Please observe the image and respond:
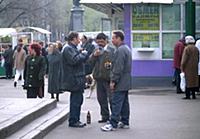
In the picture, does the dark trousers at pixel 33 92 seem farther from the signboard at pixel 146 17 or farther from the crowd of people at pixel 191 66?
the signboard at pixel 146 17

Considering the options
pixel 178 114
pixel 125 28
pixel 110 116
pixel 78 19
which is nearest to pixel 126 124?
pixel 110 116

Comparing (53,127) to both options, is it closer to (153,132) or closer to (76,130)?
(76,130)

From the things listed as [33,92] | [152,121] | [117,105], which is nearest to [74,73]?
[117,105]

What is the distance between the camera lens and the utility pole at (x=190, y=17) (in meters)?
19.2

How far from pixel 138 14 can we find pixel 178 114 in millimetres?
7774

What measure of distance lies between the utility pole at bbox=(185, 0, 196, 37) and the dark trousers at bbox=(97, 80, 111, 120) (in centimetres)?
766

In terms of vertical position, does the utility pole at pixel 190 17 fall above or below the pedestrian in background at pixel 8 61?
above

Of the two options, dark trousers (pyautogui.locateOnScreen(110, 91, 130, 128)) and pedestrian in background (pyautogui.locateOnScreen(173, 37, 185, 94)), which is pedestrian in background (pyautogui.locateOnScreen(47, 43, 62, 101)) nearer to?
pedestrian in background (pyautogui.locateOnScreen(173, 37, 185, 94))

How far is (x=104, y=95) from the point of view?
1235cm

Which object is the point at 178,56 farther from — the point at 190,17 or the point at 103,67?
the point at 103,67

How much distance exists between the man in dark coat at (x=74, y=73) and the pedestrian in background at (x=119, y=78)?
0.69m

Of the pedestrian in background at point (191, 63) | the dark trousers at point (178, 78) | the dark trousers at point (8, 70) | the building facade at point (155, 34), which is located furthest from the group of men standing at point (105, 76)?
the dark trousers at point (8, 70)

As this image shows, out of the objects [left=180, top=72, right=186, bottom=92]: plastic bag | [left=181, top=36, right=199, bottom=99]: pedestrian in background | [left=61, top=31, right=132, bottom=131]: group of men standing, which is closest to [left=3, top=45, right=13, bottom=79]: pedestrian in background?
[left=180, top=72, right=186, bottom=92]: plastic bag

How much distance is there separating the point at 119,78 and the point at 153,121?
1967 mm
